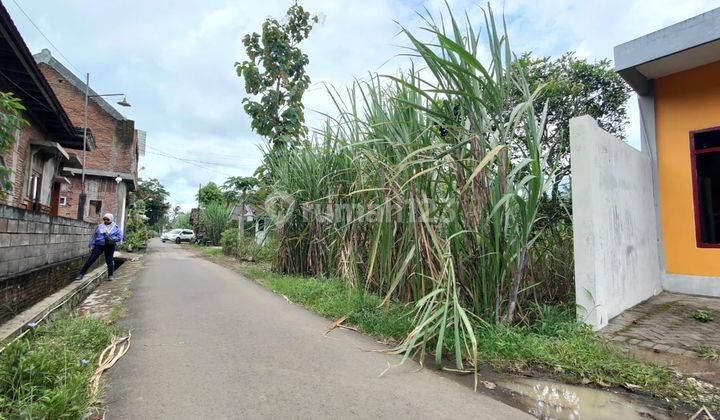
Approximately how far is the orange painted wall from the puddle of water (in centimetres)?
410

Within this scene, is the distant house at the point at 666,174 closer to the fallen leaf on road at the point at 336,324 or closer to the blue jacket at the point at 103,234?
the fallen leaf on road at the point at 336,324

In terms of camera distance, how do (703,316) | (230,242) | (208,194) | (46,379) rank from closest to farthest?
(46,379) → (703,316) → (230,242) → (208,194)

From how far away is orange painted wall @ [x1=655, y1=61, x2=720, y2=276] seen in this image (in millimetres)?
5480

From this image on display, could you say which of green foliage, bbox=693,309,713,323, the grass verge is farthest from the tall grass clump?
green foliage, bbox=693,309,713,323

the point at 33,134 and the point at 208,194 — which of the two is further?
the point at 208,194

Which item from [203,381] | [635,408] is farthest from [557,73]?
[203,381]

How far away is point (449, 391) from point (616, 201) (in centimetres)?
322

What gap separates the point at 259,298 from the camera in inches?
227

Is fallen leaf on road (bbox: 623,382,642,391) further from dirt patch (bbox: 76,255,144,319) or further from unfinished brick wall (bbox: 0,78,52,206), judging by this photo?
unfinished brick wall (bbox: 0,78,52,206)

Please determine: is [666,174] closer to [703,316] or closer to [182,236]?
[703,316]

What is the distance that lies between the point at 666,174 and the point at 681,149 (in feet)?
1.27

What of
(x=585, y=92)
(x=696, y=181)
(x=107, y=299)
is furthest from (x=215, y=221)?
(x=696, y=181)

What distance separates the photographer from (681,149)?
572cm

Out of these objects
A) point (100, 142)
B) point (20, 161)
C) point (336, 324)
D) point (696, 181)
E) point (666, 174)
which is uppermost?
point (100, 142)
